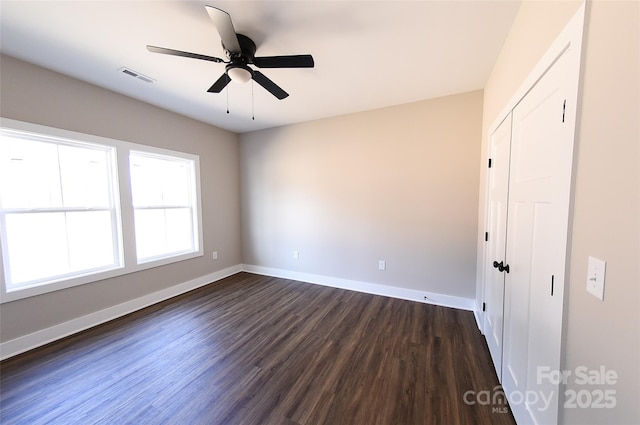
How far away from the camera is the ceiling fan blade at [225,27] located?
1.28 m

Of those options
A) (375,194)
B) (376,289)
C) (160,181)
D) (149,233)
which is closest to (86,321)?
(149,233)

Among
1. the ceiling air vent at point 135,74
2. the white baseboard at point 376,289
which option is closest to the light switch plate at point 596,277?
the white baseboard at point 376,289

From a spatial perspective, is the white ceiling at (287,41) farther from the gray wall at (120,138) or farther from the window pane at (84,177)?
the window pane at (84,177)

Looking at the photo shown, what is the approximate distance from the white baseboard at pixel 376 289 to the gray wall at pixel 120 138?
1.05 meters

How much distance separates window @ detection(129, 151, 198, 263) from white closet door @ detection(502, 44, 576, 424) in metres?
3.95

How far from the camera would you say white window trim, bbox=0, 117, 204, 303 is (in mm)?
2053

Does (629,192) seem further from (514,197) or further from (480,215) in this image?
(480,215)

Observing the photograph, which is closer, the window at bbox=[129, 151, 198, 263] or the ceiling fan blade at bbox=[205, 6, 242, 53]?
the ceiling fan blade at bbox=[205, 6, 242, 53]

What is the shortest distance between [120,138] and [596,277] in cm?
406

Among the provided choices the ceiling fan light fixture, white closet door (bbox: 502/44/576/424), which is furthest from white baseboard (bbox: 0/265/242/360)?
white closet door (bbox: 502/44/576/424)

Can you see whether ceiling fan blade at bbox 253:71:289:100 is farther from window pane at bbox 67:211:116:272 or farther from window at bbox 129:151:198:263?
window pane at bbox 67:211:116:272

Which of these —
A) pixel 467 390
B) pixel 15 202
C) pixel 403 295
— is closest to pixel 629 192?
pixel 467 390

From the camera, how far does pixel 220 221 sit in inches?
161

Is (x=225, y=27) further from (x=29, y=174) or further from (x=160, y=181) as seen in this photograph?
(x=160, y=181)
